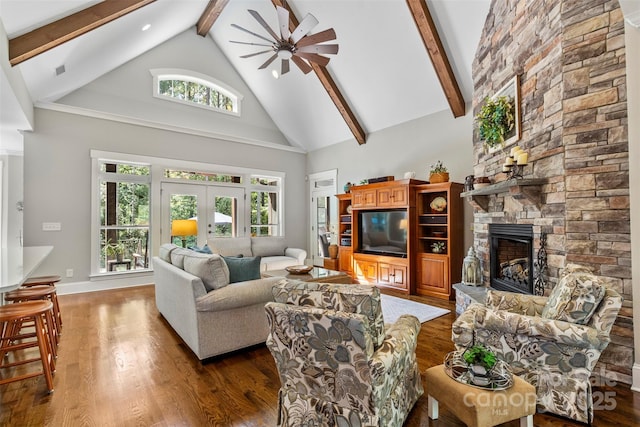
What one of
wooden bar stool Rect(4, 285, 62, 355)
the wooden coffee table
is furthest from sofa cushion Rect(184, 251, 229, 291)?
wooden bar stool Rect(4, 285, 62, 355)

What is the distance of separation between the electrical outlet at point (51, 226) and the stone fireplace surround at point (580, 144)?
6.78 meters

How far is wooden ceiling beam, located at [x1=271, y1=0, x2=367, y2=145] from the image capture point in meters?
6.04

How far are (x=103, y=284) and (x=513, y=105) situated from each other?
22.9ft

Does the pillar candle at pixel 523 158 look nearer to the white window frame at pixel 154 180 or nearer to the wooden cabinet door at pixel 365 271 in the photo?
the wooden cabinet door at pixel 365 271

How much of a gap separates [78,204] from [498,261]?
6.79 m

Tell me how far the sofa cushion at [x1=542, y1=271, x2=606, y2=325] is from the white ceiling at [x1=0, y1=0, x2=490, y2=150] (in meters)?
3.70

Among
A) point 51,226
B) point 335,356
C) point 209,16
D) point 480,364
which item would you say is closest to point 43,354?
point 335,356

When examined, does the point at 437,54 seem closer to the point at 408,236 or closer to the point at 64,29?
the point at 408,236

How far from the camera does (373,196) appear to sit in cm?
588

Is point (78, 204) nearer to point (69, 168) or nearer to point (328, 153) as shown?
point (69, 168)

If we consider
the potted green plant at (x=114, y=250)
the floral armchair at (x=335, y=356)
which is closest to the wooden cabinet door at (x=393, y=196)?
the floral armchair at (x=335, y=356)

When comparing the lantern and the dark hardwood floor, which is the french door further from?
the lantern

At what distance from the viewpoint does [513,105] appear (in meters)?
3.33

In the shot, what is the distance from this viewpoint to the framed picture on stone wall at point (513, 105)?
3.21 m
